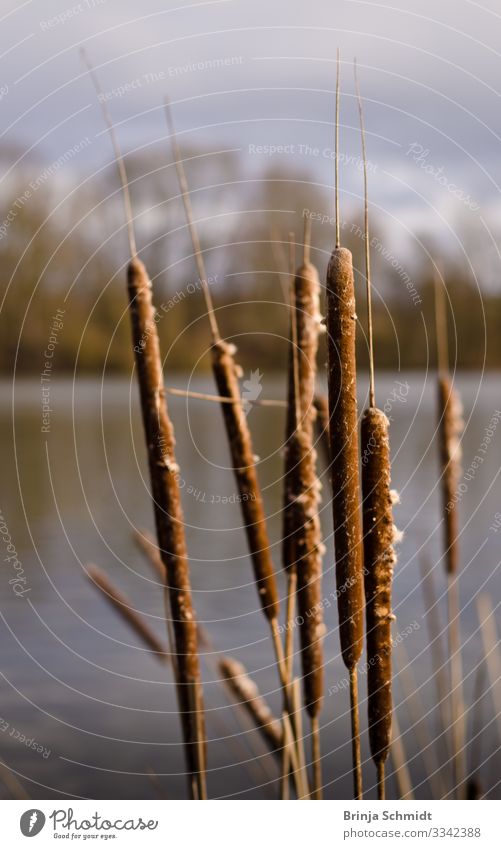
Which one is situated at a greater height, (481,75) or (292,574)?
(481,75)

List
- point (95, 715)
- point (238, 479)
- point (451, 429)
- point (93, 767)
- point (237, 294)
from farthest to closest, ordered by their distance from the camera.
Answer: point (95, 715) < point (93, 767) < point (237, 294) < point (451, 429) < point (238, 479)

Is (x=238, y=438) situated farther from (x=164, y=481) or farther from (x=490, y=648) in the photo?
(x=490, y=648)

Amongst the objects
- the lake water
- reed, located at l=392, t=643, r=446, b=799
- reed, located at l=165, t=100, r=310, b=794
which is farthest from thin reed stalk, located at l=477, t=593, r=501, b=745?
reed, located at l=165, t=100, r=310, b=794

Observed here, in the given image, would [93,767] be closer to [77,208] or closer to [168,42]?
[77,208]

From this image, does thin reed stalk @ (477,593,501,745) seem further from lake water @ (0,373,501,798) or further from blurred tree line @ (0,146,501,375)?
blurred tree line @ (0,146,501,375)

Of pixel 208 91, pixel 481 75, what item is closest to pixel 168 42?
pixel 208 91

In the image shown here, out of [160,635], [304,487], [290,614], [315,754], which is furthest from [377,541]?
[160,635]
